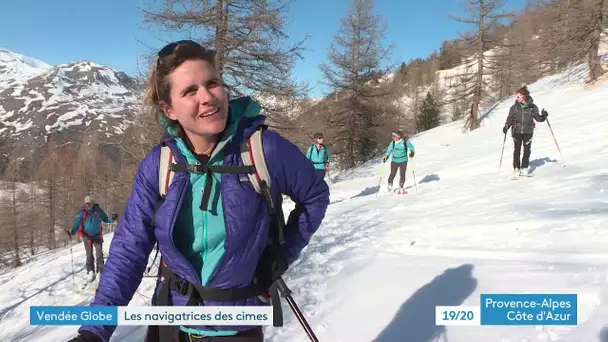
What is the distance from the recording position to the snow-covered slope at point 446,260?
11.0 feet

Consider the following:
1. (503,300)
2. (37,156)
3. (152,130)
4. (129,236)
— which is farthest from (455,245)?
(37,156)

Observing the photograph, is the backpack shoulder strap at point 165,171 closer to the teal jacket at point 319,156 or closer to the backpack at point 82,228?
the backpack at point 82,228

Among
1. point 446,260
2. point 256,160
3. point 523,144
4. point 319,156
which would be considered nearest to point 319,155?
point 319,156

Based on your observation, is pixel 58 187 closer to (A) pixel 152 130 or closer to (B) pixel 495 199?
A: (A) pixel 152 130

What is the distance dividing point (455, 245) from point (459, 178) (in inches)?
256

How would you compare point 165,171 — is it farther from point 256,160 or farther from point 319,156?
point 319,156

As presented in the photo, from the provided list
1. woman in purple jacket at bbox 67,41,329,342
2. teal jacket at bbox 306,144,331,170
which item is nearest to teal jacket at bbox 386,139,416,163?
teal jacket at bbox 306,144,331,170

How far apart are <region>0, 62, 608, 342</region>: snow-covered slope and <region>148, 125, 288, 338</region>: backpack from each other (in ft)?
6.69

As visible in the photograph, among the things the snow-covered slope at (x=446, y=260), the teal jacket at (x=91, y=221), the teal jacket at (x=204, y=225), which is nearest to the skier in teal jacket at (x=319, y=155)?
the snow-covered slope at (x=446, y=260)

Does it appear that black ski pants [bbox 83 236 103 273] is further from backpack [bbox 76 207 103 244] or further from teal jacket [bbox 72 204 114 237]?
teal jacket [bbox 72 204 114 237]

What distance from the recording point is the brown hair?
1496mm

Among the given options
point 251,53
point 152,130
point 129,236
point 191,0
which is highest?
point 191,0

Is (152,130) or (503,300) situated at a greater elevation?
(152,130)

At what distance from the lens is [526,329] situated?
2938 mm
